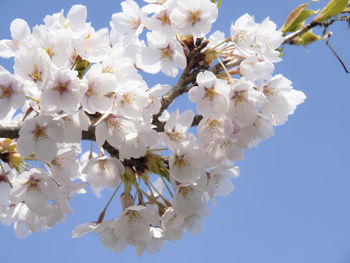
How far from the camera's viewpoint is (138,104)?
1599mm

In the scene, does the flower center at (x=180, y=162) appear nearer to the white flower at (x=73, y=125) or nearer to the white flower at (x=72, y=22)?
the white flower at (x=73, y=125)

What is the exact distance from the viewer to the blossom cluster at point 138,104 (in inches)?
62.4

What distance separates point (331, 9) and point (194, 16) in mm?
762

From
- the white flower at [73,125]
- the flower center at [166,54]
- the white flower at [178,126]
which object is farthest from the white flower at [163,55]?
the white flower at [73,125]

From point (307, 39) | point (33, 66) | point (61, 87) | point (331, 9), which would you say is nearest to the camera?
point (61, 87)

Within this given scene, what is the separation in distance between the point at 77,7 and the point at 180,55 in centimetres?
59

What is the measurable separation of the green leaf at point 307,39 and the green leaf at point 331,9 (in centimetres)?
21

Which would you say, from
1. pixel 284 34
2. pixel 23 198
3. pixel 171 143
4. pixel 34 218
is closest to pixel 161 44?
pixel 171 143

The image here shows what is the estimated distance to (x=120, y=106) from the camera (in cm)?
159

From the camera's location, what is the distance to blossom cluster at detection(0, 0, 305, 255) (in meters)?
1.58

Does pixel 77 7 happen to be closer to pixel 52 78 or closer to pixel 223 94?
pixel 52 78

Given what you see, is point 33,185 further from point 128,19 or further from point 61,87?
point 128,19

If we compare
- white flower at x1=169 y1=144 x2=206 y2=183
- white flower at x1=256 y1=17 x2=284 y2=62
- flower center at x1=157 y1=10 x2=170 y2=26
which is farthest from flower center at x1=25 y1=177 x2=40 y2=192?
white flower at x1=256 y1=17 x2=284 y2=62

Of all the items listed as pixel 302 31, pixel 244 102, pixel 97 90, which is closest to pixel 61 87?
pixel 97 90
